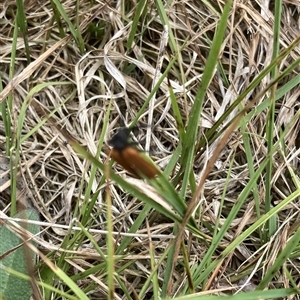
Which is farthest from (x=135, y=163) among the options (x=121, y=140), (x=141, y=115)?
(x=141, y=115)

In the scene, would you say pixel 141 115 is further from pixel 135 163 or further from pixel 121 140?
pixel 135 163

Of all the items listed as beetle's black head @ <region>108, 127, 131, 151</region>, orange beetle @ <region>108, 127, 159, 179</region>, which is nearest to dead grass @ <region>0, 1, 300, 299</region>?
beetle's black head @ <region>108, 127, 131, 151</region>

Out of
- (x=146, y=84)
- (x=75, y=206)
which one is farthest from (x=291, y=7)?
(x=75, y=206)

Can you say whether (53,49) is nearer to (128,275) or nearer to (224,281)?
(128,275)

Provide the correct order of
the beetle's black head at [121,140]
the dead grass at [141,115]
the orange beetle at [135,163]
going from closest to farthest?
1. the orange beetle at [135,163]
2. the beetle's black head at [121,140]
3. the dead grass at [141,115]

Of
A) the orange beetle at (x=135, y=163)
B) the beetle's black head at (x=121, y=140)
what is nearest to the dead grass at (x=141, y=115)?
the beetle's black head at (x=121, y=140)

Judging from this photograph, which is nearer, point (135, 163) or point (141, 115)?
point (135, 163)

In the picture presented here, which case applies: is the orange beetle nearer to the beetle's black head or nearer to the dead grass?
the beetle's black head

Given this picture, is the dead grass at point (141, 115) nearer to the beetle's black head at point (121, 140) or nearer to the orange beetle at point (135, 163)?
the beetle's black head at point (121, 140)

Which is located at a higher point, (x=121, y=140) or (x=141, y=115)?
(x=121, y=140)
